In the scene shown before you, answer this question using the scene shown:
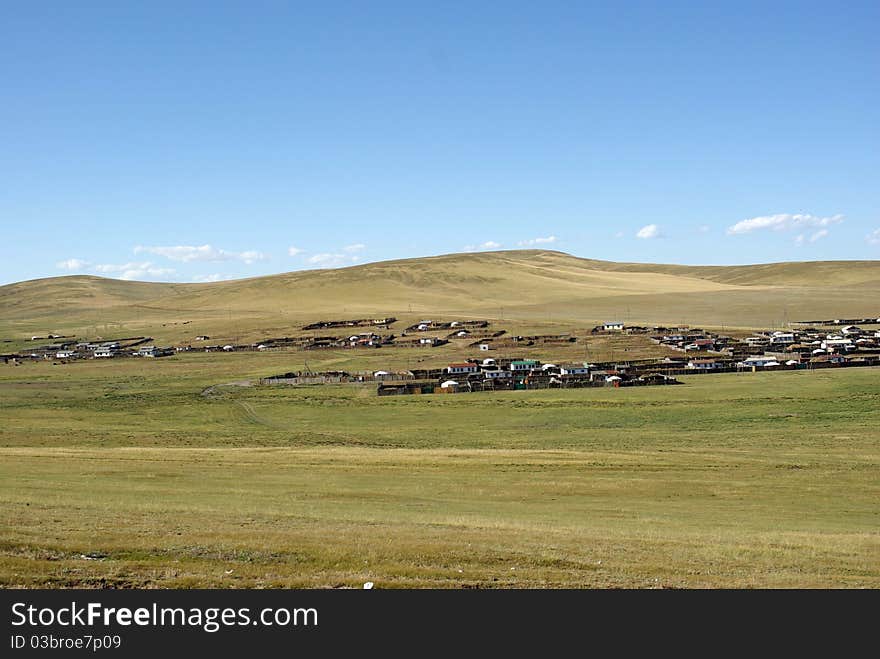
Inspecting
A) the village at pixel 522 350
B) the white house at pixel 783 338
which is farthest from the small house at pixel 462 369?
the white house at pixel 783 338

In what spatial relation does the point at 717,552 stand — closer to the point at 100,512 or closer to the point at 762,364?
the point at 100,512

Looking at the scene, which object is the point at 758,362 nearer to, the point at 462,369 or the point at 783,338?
the point at 783,338

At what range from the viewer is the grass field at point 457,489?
16516mm

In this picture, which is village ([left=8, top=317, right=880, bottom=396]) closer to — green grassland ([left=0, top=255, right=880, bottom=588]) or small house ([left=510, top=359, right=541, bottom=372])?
small house ([left=510, top=359, right=541, bottom=372])

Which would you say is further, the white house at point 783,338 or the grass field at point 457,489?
the white house at point 783,338

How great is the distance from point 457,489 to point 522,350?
87502mm

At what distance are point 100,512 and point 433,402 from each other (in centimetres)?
5413

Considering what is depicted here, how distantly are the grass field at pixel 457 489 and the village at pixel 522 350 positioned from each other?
9.14 meters

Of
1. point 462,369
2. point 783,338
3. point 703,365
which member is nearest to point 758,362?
point 703,365

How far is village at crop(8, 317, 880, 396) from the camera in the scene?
87688 millimetres

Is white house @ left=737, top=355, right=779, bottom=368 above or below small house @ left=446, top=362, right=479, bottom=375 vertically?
below

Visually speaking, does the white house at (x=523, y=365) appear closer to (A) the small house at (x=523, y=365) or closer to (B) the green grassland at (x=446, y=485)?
(A) the small house at (x=523, y=365)

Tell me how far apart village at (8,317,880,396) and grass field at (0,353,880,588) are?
9.14 m

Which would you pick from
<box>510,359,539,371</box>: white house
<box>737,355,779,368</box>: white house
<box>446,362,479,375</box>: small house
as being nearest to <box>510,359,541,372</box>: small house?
<box>510,359,539,371</box>: white house
